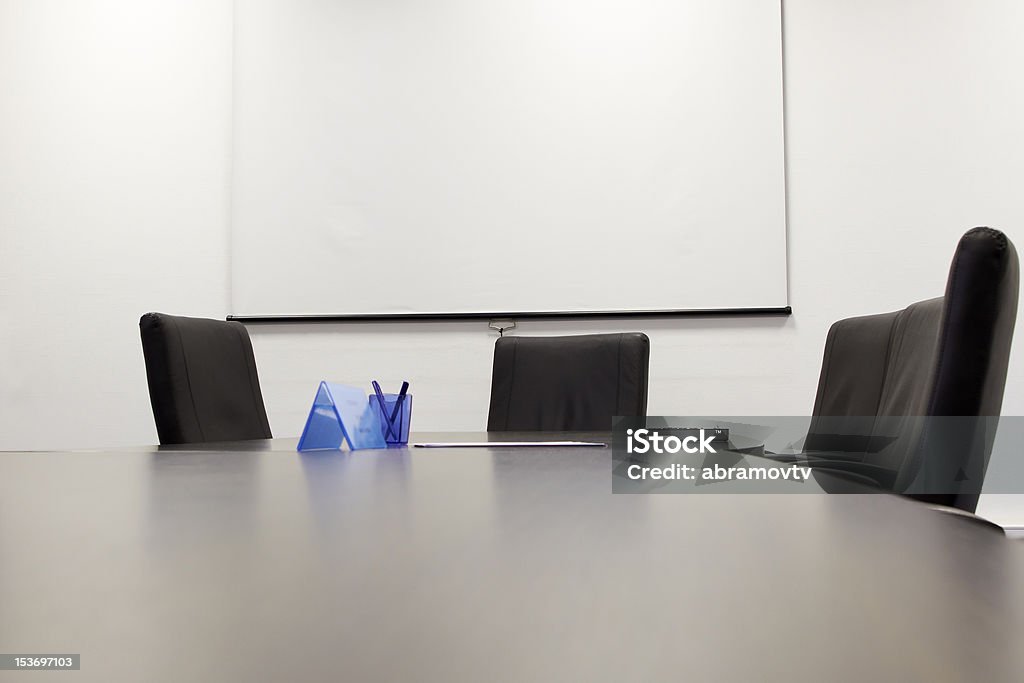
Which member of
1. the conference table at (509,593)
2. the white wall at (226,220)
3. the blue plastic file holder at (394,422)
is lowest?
the blue plastic file holder at (394,422)

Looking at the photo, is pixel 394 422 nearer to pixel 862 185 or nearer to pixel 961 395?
pixel 961 395

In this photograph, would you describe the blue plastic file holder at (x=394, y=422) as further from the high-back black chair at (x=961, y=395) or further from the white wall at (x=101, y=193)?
the white wall at (x=101, y=193)

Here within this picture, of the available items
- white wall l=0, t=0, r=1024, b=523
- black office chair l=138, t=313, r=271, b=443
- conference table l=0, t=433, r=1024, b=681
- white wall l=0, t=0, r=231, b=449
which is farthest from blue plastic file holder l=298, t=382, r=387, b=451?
white wall l=0, t=0, r=231, b=449

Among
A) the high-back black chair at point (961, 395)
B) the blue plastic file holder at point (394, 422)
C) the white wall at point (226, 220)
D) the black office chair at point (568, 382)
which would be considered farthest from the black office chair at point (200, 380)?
the high-back black chair at point (961, 395)

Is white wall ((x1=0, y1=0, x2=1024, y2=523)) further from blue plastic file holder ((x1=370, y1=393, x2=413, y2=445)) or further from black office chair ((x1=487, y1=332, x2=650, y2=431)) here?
blue plastic file holder ((x1=370, y1=393, x2=413, y2=445))

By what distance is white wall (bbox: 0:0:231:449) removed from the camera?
13.1ft

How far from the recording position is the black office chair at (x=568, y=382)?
2.75 m

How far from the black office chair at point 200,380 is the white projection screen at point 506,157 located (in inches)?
57.8

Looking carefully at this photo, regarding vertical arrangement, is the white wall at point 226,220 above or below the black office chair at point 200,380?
above

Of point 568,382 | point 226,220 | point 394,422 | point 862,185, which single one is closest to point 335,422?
point 394,422

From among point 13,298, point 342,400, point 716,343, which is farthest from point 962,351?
point 13,298

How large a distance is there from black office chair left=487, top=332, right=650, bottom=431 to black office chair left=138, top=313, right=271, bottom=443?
0.86 metres

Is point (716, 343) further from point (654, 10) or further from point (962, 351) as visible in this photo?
point (962, 351)

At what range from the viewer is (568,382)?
2832mm
